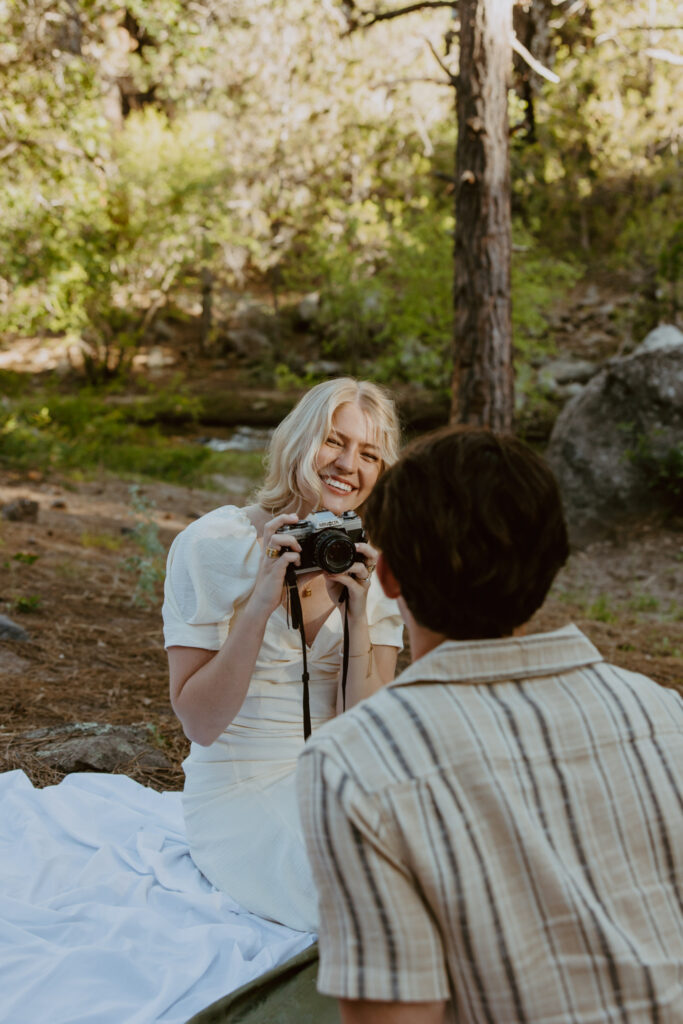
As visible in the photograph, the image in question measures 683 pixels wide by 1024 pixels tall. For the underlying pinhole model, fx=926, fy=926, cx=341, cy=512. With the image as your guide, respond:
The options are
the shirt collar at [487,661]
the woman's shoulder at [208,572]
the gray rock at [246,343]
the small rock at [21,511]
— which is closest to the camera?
the shirt collar at [487,661]

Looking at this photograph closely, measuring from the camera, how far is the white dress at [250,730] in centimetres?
233

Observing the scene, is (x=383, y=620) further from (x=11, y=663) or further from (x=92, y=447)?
(x=92, y=447)

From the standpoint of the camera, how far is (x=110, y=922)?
2406 millimetres

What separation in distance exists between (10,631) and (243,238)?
14089 millimetres

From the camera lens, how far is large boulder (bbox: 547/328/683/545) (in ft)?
27.5

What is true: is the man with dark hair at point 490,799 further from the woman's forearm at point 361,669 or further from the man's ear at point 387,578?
the woman's forearm at point 361,669

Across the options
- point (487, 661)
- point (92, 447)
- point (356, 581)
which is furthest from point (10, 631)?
point (92, 447)

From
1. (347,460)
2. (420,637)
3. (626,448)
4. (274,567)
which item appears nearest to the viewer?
(420,637)

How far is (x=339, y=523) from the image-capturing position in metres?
2.18

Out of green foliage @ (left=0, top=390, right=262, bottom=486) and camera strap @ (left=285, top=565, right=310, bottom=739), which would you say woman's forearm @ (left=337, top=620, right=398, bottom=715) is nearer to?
camera strap @ (left=285, top=565, right=310, bottom=739)

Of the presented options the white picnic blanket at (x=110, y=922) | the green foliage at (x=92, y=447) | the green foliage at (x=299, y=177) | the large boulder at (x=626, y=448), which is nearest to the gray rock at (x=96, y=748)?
the white picnic blanket at (x=110, y=922)

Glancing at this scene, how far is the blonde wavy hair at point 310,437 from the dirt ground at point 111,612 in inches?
59.0

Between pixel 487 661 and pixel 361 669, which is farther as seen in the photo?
pixel 361 669

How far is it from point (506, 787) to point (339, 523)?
1130 mm
